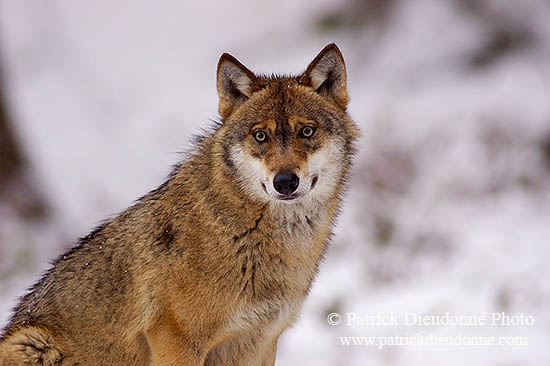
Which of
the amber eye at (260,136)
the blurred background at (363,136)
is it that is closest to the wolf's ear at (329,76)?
the amber eye at (260,136)

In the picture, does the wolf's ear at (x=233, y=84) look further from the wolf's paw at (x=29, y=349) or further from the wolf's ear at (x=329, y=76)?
the wolf's paw at (x=29, y=349)

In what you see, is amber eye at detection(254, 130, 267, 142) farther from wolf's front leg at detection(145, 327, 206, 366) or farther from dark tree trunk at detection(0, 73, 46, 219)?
dark tree trunk at detection(0, 73, 46, 219)

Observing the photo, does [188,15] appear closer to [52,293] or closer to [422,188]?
[422,188]

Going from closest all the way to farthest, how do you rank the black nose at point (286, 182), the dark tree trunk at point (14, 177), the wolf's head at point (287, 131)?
1. the black nose at point (286, 182)
2. the wolf's head at point (287, 131)
3. the dark tree trunk at point (14, 177)

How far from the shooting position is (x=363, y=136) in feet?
17.0

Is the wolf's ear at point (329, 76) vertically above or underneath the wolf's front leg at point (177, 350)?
above

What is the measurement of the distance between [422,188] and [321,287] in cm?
240

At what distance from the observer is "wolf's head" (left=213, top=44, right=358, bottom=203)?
4.62 meters

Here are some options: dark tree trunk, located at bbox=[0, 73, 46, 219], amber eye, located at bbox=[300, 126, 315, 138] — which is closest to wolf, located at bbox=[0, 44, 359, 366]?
amber eye, located at bbox=[300, 126, 315, 138]

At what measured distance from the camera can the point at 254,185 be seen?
4727 mm

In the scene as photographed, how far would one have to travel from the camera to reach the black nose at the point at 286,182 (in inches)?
176

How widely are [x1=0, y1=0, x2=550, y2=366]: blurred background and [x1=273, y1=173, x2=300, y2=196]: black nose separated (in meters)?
1.34

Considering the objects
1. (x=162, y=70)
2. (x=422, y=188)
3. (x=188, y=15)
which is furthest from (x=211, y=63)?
(x=422, y=188)

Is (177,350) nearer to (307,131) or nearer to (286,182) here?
(286,182)
